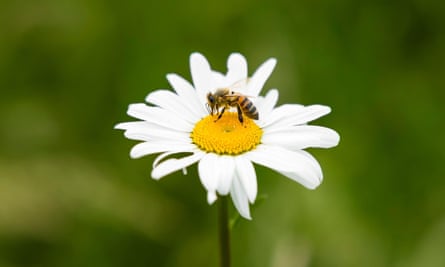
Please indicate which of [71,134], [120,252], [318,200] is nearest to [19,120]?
[71,134]

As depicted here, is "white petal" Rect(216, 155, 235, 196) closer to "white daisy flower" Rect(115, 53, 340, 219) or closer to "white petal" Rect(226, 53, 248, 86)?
"white daisy flower" Rect(115, 53, 340, 219)

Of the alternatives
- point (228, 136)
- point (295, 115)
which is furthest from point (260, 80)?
point (228, 136)

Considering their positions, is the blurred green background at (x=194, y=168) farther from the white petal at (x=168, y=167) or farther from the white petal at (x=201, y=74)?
the white petal at (x=168, y=167)

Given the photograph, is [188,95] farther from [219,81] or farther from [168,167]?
[168,167]

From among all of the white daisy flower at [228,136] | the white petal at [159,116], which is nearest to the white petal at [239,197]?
the white daisy flower at [228,136]

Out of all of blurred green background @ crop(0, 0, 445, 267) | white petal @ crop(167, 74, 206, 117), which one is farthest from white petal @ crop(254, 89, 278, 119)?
blurred green background @ crop(0, 0, 445, 267)

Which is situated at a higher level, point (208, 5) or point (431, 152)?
point (208, 5)

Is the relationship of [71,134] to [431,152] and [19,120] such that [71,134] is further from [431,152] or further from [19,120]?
[431,152]
